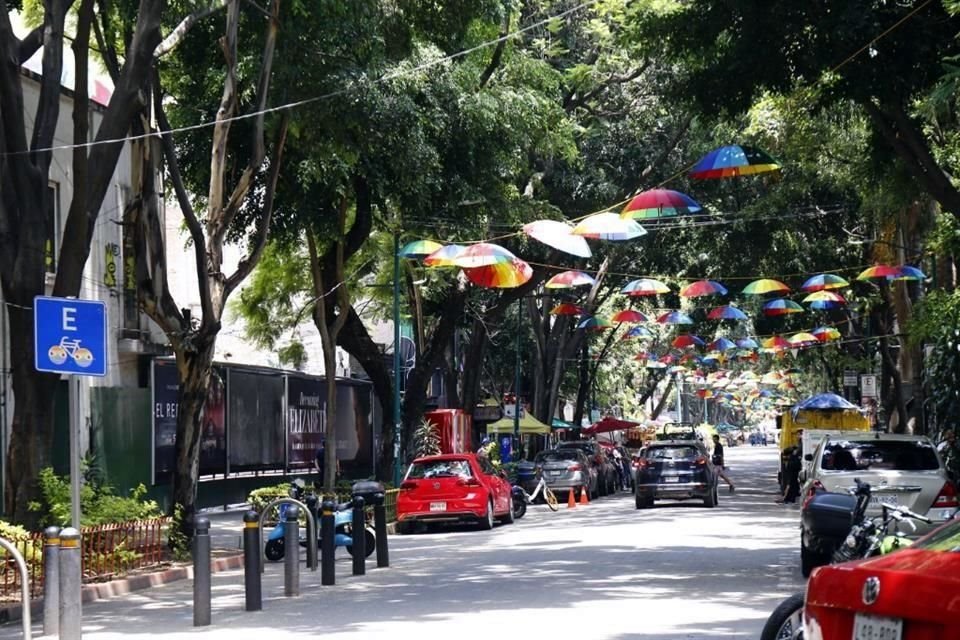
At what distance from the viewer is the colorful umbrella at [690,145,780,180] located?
20250mm

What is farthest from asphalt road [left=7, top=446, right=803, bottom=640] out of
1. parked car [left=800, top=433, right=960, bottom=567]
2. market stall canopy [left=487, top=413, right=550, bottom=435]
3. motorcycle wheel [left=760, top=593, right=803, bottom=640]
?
market stall canopy [left=487, top=413, right=550, bottom=435]

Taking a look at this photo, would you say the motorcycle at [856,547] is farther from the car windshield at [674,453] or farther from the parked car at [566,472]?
the parked car at [566,472]

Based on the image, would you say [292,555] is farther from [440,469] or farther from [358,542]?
[440,469]

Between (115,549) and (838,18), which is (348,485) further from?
(838,18)

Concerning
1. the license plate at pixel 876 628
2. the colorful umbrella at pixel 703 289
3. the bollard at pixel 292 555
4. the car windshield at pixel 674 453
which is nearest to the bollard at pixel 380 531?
the bollard at pixel 292 555

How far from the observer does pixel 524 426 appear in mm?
47938

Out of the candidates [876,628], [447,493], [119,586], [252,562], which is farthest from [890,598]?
[447,493]

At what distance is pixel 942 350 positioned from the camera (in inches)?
1085

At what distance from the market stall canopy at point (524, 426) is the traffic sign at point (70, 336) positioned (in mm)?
35661

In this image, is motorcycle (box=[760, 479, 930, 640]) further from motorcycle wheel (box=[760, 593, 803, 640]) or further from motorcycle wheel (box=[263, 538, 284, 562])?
motorcycle wheel (box=[263, 538, 284, 562])

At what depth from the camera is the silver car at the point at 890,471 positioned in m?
16.0

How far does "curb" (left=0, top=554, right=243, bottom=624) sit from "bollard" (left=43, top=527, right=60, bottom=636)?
5.29ft

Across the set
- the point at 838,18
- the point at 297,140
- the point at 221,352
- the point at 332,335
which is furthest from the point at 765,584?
the point at 221,352

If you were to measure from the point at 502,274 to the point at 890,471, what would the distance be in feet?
38.9
